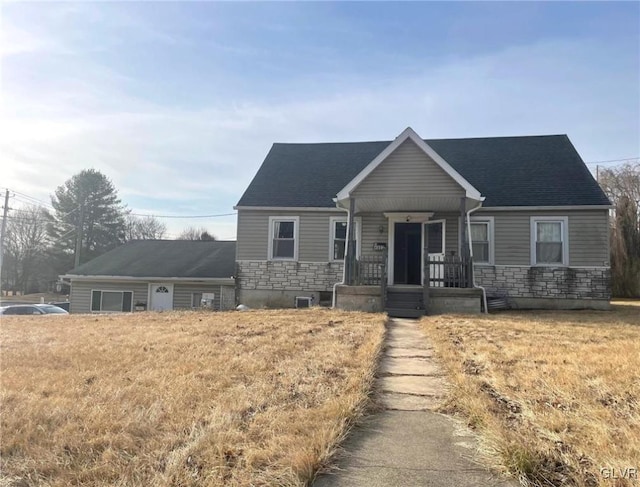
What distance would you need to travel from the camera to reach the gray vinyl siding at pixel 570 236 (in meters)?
13.3

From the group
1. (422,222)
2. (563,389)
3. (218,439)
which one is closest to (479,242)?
(422,222)

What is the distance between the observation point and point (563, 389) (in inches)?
155

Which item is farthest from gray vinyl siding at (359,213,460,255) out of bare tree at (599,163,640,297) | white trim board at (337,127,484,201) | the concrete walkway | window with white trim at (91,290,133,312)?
bare tree at (599,163,640,297)

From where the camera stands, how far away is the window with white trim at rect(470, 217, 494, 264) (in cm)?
1400

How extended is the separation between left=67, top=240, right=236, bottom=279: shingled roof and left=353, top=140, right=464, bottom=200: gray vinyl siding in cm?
937

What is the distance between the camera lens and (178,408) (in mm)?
3570

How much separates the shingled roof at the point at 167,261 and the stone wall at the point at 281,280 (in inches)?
161

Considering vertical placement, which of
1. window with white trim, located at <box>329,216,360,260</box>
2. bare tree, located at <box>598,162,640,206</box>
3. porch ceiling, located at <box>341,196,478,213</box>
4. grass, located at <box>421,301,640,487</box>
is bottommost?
grass, located at <box>421,301,640,487</box>

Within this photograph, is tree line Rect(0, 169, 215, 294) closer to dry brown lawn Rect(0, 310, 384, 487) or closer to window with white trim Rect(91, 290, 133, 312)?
window with white trim Rect(91, 290, 133, 312)

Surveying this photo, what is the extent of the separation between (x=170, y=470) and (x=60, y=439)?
3.49 feet

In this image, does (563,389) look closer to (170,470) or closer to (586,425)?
(586,425)

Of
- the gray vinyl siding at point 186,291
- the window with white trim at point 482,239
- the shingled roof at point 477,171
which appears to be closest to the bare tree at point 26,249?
the gray vinyl siding at point 186,291

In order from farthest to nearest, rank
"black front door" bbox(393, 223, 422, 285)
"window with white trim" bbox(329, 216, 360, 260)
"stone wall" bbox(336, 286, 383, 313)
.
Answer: "window with white trim" bbox(329, 216, 360, 260), "black front door" bbox(393, 223, 422, 285), "stone wall" bbox(336, 286, 383, 313)

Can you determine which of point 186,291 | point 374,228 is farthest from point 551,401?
point 186,291
